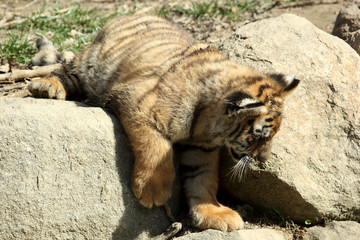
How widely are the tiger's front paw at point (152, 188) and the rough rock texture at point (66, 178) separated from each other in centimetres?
8

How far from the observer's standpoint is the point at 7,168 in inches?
123

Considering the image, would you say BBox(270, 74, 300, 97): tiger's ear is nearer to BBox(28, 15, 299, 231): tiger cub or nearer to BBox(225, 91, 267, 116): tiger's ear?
BBox(28, 15, 299, 231): tiger cub

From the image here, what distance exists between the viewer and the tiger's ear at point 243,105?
326 centimetres

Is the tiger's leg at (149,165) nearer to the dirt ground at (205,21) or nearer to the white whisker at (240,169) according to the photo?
the white whisker at (240,169)

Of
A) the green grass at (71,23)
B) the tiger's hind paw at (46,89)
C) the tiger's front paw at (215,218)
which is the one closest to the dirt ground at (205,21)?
the green grass at (71,23)

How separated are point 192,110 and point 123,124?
53 centimetres

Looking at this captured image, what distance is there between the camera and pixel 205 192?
3793 mm

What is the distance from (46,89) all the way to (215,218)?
1.96 meters

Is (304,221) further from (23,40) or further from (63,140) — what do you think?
(23,40)

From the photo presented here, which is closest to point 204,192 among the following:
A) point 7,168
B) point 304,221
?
point 304,221

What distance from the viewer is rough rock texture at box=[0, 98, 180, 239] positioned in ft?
10.3

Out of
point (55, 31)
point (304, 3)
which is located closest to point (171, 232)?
point (55, 31)

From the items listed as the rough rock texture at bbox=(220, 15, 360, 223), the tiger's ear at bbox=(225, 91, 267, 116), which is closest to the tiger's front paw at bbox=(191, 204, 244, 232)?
the rough rock texture at bbox=(220, 15, 360, 223)

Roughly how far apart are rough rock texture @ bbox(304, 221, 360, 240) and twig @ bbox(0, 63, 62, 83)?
3027mm
